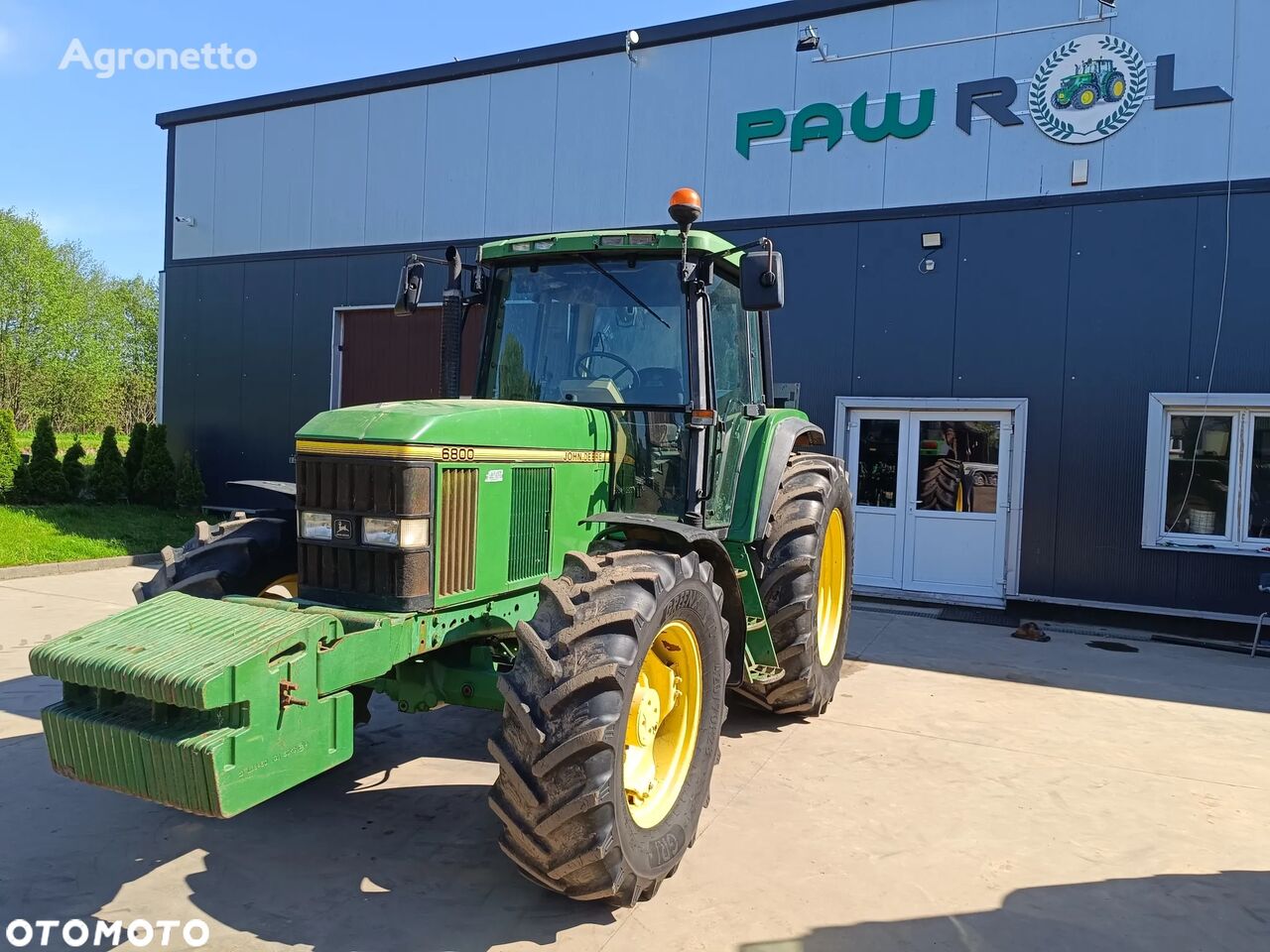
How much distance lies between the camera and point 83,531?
10.9 metres

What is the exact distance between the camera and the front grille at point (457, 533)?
3170 millimetres

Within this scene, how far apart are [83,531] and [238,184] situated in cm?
546

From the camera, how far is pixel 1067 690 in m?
6.11

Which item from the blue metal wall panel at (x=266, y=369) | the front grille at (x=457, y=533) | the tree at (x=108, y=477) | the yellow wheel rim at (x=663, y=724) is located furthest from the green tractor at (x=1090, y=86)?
the tree at (x=108, y=477)

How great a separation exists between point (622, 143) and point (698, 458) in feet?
24.3

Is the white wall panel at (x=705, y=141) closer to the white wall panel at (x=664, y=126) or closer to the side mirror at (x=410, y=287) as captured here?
the white wall panel at (x=664, y=126)

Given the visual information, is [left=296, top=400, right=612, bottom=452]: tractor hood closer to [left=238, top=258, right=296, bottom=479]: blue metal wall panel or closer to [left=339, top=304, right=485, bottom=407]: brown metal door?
[left=339, top=304, right=485, bottom=407]: brown metal door

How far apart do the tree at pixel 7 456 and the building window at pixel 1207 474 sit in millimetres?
13992

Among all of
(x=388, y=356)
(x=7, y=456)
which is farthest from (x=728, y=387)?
(x=7, y=456)

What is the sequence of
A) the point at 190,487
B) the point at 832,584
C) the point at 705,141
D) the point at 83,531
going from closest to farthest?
the point at 832,584 → the point at 705,141 → the point at 83,531 → the point at 190,487

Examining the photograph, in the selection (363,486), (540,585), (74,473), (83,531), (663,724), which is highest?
(363,486)

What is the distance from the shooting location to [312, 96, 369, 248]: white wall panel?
39.3ft

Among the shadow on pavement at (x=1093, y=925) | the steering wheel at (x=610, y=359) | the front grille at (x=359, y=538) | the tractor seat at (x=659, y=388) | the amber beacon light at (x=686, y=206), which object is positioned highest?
the amber beacon light at (x=686, y=206)

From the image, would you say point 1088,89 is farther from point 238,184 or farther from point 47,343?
point 47,343
